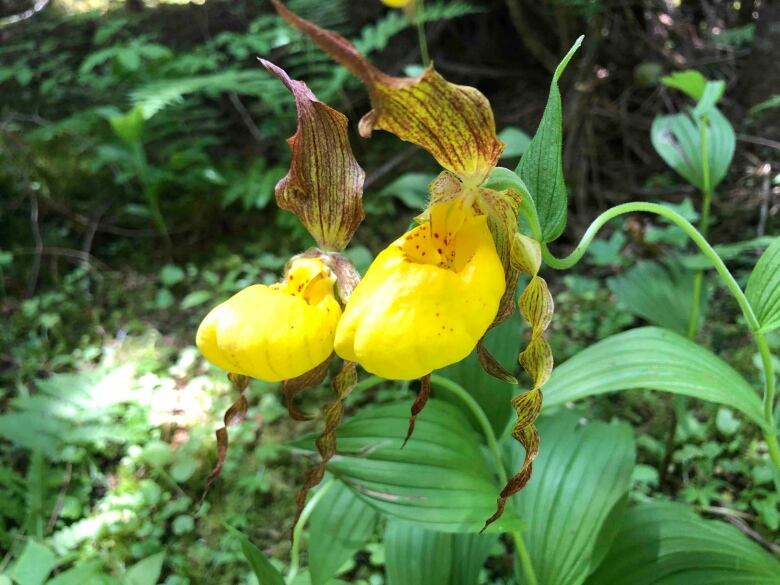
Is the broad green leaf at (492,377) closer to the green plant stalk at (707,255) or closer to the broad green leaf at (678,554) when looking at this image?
the broad green leaf at (678,554)

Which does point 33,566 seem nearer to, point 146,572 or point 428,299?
point 146,572

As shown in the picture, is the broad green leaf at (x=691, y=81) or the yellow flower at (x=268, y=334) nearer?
the yellow flower at (x=268, y=334)

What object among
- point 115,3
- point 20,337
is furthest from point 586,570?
point 115,3

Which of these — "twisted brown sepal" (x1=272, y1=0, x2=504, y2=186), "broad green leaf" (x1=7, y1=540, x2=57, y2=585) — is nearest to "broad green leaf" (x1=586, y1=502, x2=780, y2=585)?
"twisted brown sepal" (x1=272, y1=0, x2=504, y2=186)

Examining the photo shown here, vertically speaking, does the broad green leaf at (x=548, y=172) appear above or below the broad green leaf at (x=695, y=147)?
above

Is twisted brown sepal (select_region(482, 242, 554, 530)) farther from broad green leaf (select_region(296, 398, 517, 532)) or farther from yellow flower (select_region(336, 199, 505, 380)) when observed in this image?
broad green leaf (select_region(296, 398, 517, 532))

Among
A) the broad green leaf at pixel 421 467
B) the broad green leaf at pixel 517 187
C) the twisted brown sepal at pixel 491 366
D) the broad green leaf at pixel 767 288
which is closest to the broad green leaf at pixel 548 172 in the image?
the broad green leaf at pixel 517 187
